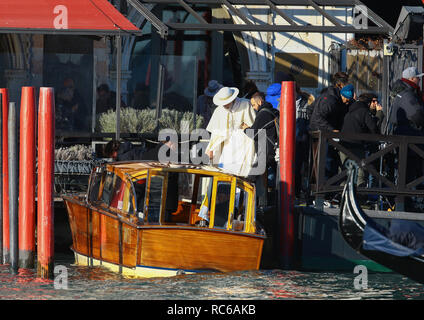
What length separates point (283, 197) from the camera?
39.6ft

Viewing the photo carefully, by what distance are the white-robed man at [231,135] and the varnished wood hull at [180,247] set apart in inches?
49.9

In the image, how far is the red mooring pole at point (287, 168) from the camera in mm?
11945

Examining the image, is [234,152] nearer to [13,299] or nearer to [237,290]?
[237,290]

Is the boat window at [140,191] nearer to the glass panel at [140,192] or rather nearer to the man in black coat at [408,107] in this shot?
the glass panel at [140,192]

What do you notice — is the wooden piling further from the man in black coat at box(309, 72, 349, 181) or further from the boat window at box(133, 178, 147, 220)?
the man in black coat at box(309, 72, 349, 181)

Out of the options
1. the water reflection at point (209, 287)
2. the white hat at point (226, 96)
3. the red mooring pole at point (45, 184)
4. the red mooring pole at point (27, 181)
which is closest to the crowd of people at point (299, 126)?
the white hat at point (226, 96)

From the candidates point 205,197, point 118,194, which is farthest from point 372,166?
point 118,194

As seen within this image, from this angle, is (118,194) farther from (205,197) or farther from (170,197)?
(205,197)

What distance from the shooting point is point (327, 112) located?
1263 cm

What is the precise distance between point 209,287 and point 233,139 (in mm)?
1998

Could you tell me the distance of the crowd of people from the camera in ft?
40.0

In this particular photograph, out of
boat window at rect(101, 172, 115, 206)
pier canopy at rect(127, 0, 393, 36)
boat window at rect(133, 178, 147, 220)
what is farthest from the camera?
pier canopy at rect(127, 0, 393, 36)

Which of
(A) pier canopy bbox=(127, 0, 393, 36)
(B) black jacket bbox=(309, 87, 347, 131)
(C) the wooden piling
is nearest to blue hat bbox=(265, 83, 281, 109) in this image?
(B) black jacket bbox=(309, 87, 347, 131)

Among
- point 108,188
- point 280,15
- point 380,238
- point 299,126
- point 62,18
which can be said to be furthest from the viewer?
point 280,15
